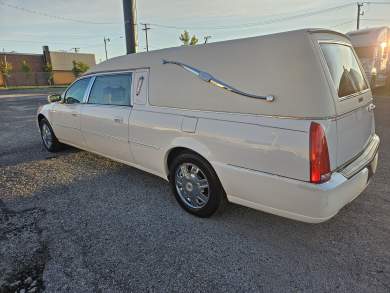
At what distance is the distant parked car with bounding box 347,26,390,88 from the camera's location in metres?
13.1

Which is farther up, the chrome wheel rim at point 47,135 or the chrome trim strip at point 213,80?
the chrome trim strip at point 213,80

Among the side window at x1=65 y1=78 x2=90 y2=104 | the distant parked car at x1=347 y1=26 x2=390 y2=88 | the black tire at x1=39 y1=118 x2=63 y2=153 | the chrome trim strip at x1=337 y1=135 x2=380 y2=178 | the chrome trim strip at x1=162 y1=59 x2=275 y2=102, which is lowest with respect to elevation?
the black tire at x1=39 y1=118 x2=63 y2=153

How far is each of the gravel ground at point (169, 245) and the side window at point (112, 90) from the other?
127 cm

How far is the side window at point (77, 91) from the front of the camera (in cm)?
472

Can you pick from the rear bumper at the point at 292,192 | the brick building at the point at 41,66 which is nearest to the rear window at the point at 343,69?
the rear bumper at the point at 292,192

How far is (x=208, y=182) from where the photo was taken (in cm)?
298

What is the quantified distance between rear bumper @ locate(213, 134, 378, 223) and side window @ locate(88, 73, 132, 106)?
1849 millimetres

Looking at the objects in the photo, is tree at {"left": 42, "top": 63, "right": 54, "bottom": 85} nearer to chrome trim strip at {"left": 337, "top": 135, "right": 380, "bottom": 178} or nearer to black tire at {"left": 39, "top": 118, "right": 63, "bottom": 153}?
black tire at {"left": 39, "top": 118, "right": 63, "bottom": 153}

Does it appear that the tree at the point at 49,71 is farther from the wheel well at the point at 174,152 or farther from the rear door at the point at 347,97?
the rear door at the point at 347,97

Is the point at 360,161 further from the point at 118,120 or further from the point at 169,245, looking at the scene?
the point at 118,120

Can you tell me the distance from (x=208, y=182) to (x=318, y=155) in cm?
120

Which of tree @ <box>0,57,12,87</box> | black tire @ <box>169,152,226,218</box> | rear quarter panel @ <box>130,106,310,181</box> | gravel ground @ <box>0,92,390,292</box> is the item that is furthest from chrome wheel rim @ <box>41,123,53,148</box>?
tree @ <box>0,57,12,87</box>

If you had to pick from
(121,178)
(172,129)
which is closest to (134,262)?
(172,129)

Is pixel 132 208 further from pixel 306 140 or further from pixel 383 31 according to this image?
pixel 383 31
